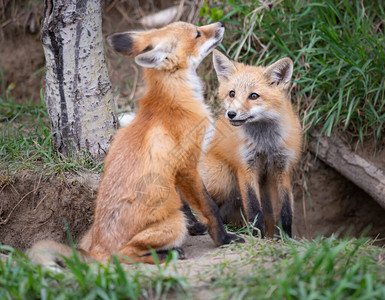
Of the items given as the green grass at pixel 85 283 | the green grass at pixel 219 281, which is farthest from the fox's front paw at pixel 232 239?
the green grass at pixel 85 283

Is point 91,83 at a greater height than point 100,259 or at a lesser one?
greater

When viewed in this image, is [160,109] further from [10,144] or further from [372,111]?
[372,111]

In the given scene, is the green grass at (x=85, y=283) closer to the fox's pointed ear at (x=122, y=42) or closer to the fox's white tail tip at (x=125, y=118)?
the fox's pointed ear at (x=122, y=42)

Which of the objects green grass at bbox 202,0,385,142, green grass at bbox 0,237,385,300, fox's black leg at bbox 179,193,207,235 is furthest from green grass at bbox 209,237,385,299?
green grass at bbox 202,0,385,142

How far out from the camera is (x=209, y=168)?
15.8ft

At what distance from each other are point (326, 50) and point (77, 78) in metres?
3.13

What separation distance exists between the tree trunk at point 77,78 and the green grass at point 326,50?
2.03m

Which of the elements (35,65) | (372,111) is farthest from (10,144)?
(372,111)

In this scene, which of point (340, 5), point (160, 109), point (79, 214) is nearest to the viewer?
point (160, 109)

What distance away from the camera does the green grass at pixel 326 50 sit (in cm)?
562

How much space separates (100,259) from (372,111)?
3.91 meters

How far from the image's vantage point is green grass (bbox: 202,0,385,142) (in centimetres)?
562

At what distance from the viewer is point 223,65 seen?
4844 millimetres

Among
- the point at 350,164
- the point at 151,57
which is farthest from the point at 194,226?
Answer: the point at 350,164
